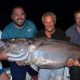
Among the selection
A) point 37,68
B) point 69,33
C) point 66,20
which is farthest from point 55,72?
point 66,20

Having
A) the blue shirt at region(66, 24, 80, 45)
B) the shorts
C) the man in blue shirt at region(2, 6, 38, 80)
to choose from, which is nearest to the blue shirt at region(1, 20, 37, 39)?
the man in blue shirt at region(2, 6, 38, 80)

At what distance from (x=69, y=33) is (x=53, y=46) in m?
0.53

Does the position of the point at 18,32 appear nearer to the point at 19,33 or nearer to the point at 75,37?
the point at 19,33

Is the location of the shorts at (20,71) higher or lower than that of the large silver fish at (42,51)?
lower

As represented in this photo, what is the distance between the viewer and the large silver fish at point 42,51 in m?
4.85

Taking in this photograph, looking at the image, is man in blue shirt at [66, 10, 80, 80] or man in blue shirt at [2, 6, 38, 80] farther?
man in blue shirt at [2, 6, 38, 80]

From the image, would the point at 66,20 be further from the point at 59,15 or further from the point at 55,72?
the point at 55,72

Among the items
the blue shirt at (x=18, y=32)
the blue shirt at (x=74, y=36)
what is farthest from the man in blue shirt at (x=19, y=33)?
the blue shirt at (x=74, y=36)

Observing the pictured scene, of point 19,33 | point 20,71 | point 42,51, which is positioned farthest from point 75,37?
point 20,71

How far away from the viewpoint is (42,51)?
4.90m

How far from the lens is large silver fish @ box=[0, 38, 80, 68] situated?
485 centimetres

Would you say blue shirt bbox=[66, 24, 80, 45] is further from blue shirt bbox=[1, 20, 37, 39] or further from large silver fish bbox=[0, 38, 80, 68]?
blue shirt bbox=[1, 20, 37, 39]

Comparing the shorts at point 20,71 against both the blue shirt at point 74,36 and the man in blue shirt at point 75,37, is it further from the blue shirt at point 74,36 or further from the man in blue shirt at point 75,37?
the blue shirt at point 74,36

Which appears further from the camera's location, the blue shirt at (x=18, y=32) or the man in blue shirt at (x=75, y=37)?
the blue shirt at (x=18, y=32)
